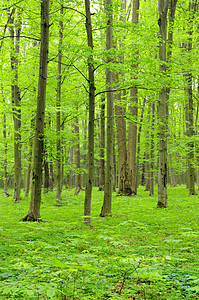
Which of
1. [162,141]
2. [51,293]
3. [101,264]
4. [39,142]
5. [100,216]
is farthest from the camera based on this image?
[162,141]

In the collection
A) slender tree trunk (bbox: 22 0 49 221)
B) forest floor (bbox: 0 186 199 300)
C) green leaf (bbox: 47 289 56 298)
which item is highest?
slender tree trunk (bbox: 22 0 49 221)

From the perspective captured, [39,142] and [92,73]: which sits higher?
[92,73]

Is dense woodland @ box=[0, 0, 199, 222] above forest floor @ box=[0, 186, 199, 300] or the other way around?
above

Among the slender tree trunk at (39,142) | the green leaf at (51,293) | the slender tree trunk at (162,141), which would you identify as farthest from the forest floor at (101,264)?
the slender tree trunk at (162,141)

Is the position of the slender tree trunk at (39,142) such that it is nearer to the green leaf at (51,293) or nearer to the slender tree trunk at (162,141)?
the slender tree trunk at (162,141)

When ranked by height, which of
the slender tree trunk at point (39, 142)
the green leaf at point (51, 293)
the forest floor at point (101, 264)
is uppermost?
the slender tree trunk at point (39, 142)

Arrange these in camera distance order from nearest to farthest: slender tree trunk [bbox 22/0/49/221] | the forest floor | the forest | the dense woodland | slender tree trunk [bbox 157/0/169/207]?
the forest floor < the forest < the dense woodland < slender tree trunk [bbox 22/0/49/221] < slender tree trunk [bbox 157/0/169/207]

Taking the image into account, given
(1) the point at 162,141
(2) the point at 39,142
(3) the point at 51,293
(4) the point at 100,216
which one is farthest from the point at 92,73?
(3) the point at 51,293

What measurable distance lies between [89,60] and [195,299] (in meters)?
6.59

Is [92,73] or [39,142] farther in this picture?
[39,142]

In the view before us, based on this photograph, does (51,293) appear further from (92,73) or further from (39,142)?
(92,73)

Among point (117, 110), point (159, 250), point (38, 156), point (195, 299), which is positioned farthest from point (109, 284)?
point (117, 110)

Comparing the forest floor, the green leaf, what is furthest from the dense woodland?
the green leaf

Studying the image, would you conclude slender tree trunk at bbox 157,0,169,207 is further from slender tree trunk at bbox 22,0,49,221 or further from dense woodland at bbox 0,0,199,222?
slender tree trunk at bbox 22,0,49,221
